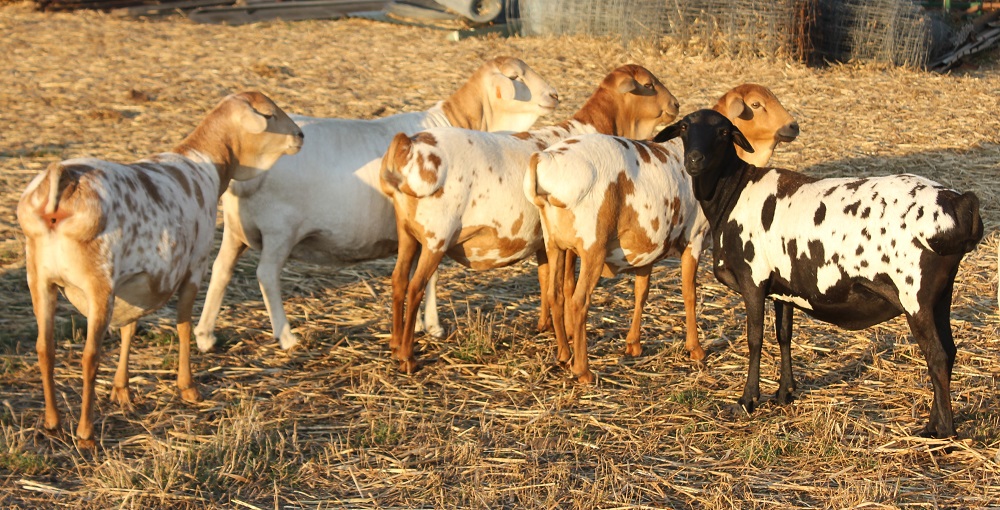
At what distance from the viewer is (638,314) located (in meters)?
7.88

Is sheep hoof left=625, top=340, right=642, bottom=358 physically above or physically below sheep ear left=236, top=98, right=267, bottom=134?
below

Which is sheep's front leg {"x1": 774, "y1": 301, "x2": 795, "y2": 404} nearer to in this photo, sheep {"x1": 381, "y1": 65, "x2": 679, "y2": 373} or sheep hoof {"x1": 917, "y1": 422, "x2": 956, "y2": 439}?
sheep hoof {"x1": 917, "y1": 422, "x2": 956, "y2": 439}

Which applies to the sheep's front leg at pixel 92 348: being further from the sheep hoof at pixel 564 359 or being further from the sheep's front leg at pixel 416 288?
the sheep hoof at pixel 564 359

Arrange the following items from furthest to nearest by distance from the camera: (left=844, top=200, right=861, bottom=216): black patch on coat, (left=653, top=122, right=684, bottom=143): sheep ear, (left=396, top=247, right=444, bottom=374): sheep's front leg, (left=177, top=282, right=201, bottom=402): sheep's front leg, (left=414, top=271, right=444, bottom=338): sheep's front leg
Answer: (left=414, top=271, right=444, bottom=338): sheep's front leg, (left=396, top=247, right=444, bottom=374): sheep's front leg, (left=653, top=122, right=684, bottom=143): sheep ear, (left=177, top=282, right=201, bottom=402): sheep's front leg, (left=844, top=200, right=861, bottom=216): black patch on coat

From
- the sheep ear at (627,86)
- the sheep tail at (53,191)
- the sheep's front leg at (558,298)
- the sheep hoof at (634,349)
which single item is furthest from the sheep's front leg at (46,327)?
the sheep ear at (627,86)

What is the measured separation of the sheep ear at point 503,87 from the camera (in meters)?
9.34

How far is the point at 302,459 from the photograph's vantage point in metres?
6.02

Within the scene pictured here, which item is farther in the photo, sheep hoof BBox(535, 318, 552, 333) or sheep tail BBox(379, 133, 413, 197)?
sheep hoof BBox(535, 318, 552, 333)

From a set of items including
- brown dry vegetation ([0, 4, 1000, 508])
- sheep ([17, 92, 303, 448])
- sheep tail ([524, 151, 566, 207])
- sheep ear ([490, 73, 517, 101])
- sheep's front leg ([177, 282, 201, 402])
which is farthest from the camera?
sheep ear ([490, 73, 517, 101])

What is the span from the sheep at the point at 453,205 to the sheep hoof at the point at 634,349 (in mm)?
960

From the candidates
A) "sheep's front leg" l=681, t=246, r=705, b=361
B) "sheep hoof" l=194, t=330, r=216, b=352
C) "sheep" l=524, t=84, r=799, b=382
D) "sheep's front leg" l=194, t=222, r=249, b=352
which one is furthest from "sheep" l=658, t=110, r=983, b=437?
"sheep hoof" l=194, t=330, r=216, b=352

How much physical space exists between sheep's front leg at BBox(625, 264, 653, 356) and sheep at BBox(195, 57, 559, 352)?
1.44 m

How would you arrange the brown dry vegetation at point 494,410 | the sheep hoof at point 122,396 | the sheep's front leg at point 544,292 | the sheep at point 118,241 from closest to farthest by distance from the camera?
the brown dry vegetation at point 494,410 → the sheep at point 118,241 → the sheep hoof at point 122,396 → the sheep's front leg at point 544,292

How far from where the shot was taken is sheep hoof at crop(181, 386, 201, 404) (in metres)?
6.92
